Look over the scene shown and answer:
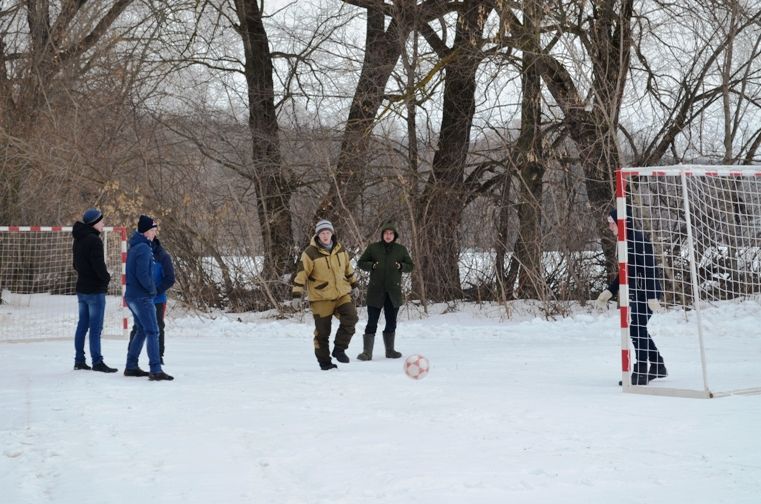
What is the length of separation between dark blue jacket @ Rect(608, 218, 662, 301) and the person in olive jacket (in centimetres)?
321

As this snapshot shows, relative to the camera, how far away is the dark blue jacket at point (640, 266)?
913cm

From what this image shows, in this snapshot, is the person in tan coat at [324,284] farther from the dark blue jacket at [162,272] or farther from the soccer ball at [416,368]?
the dark blue jacket at [162,272]

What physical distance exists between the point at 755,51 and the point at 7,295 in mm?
16109

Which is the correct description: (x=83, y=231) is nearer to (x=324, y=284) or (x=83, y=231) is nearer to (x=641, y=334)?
(x=324, y=284)

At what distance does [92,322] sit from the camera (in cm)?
1081

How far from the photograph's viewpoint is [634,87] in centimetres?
1745

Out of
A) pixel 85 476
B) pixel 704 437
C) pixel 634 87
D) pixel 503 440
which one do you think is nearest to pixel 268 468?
pixel 85 476

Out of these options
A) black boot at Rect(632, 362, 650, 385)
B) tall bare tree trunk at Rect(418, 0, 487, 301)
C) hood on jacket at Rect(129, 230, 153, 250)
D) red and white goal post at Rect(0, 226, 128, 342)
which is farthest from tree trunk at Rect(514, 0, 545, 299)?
hood on jacket at Rect(129, 230, 153, 250)

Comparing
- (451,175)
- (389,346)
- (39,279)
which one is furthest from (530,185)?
(39,279)

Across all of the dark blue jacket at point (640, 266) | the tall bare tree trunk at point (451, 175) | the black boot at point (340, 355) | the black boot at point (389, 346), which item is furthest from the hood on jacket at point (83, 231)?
the tall bare tree trunk at point (451, 175)

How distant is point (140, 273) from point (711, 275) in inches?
410

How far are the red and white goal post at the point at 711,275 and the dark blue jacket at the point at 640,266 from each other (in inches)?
13.3

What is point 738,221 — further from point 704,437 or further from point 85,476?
point 85,476

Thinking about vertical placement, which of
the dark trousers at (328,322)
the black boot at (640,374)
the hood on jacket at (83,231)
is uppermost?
the hood on jacket at (83,231)
